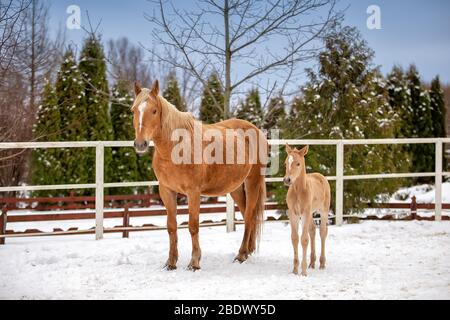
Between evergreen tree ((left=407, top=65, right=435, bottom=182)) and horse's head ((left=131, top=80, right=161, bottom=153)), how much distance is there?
1417 centimetres

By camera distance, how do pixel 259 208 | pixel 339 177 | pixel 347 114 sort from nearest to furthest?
pixel 259 208
pixel 339 177
pixel 347 114

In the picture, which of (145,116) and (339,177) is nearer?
(145,116)

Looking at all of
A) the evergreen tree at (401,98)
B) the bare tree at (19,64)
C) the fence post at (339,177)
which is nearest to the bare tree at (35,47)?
the bare tree at (19,64)

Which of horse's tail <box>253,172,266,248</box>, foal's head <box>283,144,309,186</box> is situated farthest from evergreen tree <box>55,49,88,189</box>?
foal's head <box>283,144,309,186</box>

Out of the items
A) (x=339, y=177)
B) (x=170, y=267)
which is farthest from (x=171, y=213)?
(x=339, y=177)

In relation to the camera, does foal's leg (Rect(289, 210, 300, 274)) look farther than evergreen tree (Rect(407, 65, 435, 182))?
No

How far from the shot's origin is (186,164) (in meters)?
4.42

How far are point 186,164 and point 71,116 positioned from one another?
9773 mm

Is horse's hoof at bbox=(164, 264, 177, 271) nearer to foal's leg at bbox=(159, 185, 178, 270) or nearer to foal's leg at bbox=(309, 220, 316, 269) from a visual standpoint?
foal's leg at bbox=(159, 185, 178, 270)

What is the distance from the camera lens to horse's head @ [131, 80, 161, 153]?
404 cm

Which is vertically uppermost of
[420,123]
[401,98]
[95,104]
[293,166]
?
[401,98]

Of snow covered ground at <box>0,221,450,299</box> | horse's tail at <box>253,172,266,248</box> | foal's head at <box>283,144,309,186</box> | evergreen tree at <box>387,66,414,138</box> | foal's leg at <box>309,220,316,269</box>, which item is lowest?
snow covered ground at <box>0,221,450,299</box>

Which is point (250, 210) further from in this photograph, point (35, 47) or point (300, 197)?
point (35, 47)

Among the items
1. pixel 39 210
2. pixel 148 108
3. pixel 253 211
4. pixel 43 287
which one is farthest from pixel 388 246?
pixel 39 210
